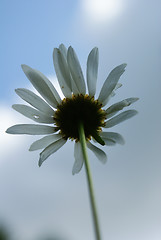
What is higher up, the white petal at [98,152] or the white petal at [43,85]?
the white petal at [43,85]

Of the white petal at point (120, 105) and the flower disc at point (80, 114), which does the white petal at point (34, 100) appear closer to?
the flower disc at point (80, 114)

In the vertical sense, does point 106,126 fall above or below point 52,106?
below

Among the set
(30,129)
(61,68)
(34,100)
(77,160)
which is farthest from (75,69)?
(77,160)

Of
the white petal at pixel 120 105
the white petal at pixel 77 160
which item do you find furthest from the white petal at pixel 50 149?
the white petal at pixel 120 105

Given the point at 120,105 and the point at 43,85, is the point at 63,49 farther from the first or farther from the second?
the point at 120,105

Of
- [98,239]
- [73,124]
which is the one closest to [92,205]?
[98,239]

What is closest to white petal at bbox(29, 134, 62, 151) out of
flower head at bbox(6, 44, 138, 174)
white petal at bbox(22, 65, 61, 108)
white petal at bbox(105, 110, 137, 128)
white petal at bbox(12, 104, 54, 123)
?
flower head at bbox(6, 44, 138, 174)

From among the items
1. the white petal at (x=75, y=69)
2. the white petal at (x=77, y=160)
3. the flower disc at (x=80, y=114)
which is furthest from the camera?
the white petal at (x=77, y=160)

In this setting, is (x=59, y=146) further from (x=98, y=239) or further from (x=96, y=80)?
(x=98, y=239)
